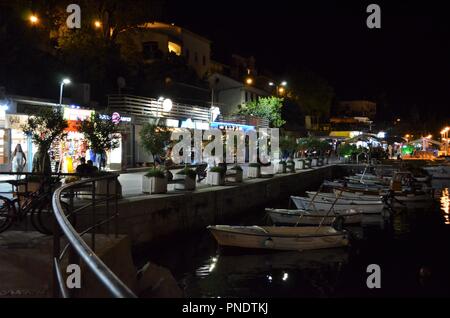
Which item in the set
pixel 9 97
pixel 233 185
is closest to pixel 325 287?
pixel 233 185

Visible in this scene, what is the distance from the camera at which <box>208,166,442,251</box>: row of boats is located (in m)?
17.1

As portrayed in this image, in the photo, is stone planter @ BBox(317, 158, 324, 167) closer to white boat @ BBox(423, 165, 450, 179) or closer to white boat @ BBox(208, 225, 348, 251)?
white boat @ BBox(423, 165, 450, 179)

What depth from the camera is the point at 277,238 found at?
17.3 m

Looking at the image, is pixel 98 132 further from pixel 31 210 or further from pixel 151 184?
pixel 31 210

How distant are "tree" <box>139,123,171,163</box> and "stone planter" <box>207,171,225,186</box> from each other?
2.78 m

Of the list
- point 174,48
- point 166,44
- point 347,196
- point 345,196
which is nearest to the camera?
point 345,196

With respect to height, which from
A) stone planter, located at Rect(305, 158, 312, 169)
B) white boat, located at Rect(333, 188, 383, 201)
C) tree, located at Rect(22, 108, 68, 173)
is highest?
tree, located at Rect(22, 108, 68, 173)

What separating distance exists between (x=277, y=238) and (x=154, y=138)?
959 cm

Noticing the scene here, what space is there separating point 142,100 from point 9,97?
11.7 metres

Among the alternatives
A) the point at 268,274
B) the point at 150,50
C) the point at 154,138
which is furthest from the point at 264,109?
the point at 268,274

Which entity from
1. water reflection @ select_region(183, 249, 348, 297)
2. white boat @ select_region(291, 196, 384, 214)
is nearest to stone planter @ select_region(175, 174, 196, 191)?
water reflection @ select_region(183, 249, 348, 297)

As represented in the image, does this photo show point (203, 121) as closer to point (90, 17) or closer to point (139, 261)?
point (90, 17)

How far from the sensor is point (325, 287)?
553 inches
